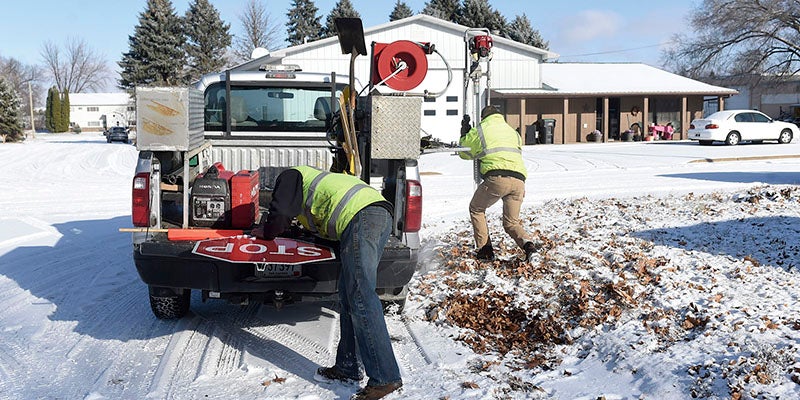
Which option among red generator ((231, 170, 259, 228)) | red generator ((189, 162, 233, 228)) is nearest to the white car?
red generator ((231, 170, 259, 228))

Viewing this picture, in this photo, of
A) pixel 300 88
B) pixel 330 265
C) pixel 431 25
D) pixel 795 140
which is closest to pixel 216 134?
pixel 300 88

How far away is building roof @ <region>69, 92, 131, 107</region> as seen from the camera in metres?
112

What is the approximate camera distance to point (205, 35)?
2363 inches

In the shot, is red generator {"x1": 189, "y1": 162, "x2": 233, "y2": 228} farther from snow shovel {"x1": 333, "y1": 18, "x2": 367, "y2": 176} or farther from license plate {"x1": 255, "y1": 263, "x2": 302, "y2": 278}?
snow shovel {"x1": 333, "y1": 18, "x2": 367, "y2": 176}

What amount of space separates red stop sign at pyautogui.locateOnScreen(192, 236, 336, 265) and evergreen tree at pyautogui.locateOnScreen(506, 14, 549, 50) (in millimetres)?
61415

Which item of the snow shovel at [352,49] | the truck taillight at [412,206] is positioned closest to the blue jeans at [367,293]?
the truck taillight at [412,206]

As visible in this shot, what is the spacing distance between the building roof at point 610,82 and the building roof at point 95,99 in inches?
3456

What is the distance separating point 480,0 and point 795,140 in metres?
37.2

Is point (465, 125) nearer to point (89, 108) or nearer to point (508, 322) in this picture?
point (508, 322)

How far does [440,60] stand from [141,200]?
2920cm

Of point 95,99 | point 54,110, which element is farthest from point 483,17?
point 95,99

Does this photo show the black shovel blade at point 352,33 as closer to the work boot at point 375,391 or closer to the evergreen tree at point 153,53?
the work boot at point 375,391

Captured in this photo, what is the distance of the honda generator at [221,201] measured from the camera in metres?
5.52

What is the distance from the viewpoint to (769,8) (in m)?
45.7
